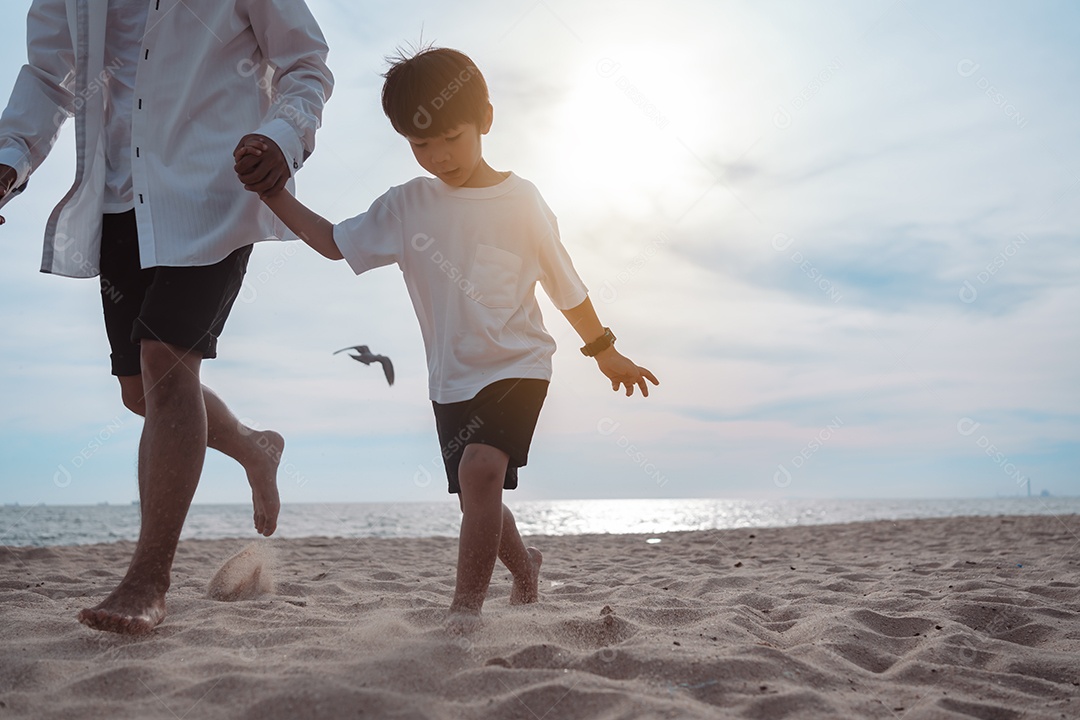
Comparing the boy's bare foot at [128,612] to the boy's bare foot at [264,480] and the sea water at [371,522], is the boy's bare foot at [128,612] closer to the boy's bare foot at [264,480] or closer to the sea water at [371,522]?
the boy's bare foot at [264,480]

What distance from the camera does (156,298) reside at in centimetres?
213

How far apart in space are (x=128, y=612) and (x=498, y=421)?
1067mm

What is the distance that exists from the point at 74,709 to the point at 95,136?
5.26 ft

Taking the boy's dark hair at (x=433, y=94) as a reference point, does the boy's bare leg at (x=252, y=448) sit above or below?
below

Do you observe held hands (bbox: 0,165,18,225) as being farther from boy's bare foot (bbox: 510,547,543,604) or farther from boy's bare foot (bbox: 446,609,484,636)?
boy's bare foot (bbox: 510,547,543,604)

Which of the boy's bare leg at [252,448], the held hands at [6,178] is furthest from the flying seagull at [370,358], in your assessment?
the held hands at [6,178]

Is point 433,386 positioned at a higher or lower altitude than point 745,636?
higher

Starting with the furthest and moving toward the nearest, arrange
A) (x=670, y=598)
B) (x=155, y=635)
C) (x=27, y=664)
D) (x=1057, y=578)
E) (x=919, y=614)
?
(x=1057, y=578) < (x=670, y=598) < (x=919, y=614) < (x=155, y=635) < (x=27, y=664)

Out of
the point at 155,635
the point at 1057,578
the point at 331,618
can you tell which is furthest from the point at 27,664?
the point at 1057,578

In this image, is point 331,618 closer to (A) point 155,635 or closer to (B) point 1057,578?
(A) point 155,635

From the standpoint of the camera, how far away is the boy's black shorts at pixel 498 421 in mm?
2133

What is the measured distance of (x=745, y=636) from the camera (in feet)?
6.89

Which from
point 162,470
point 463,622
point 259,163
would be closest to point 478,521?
point 463,622

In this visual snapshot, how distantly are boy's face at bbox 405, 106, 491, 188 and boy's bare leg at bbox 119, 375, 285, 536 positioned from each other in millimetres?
1094
